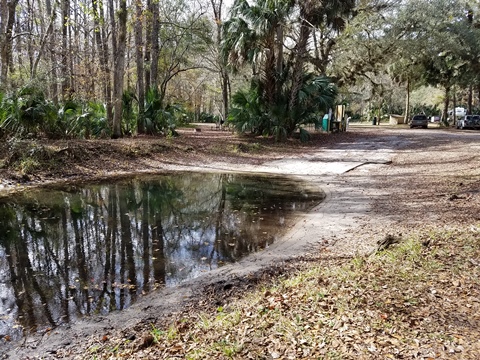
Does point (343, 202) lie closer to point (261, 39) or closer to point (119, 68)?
point (119, 68)

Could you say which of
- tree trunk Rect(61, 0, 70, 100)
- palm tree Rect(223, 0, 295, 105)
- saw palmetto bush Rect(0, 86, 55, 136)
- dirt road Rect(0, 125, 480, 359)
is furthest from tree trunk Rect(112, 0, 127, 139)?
palm tree Rect(223, 0, 295, 105)

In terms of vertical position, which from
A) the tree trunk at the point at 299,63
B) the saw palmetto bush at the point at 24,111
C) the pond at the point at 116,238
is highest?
the tree trunk at the point at 299,63

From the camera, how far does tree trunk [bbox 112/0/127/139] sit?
13.0 meters

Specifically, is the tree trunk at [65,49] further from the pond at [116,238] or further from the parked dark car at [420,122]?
the parked dark car at [420,122]

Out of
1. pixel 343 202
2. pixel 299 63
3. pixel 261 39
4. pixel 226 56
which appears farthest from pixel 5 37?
pixel 343 202

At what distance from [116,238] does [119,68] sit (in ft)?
32.7

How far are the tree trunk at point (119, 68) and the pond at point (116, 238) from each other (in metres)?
5.48

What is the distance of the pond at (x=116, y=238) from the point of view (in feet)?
12.6

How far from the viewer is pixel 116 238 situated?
566cm

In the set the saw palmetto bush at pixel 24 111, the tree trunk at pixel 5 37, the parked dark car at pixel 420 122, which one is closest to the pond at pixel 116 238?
the saw palmetto bush at pixel 24 111

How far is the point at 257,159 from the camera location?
14445 millimetres

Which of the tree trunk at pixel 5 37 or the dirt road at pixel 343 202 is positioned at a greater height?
the tree trunk at pixel 5 37

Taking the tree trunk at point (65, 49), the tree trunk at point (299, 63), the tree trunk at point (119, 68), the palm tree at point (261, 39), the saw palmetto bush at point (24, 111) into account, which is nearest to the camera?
the saw palmetto bush at point (24, 111)

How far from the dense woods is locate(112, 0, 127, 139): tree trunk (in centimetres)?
4
